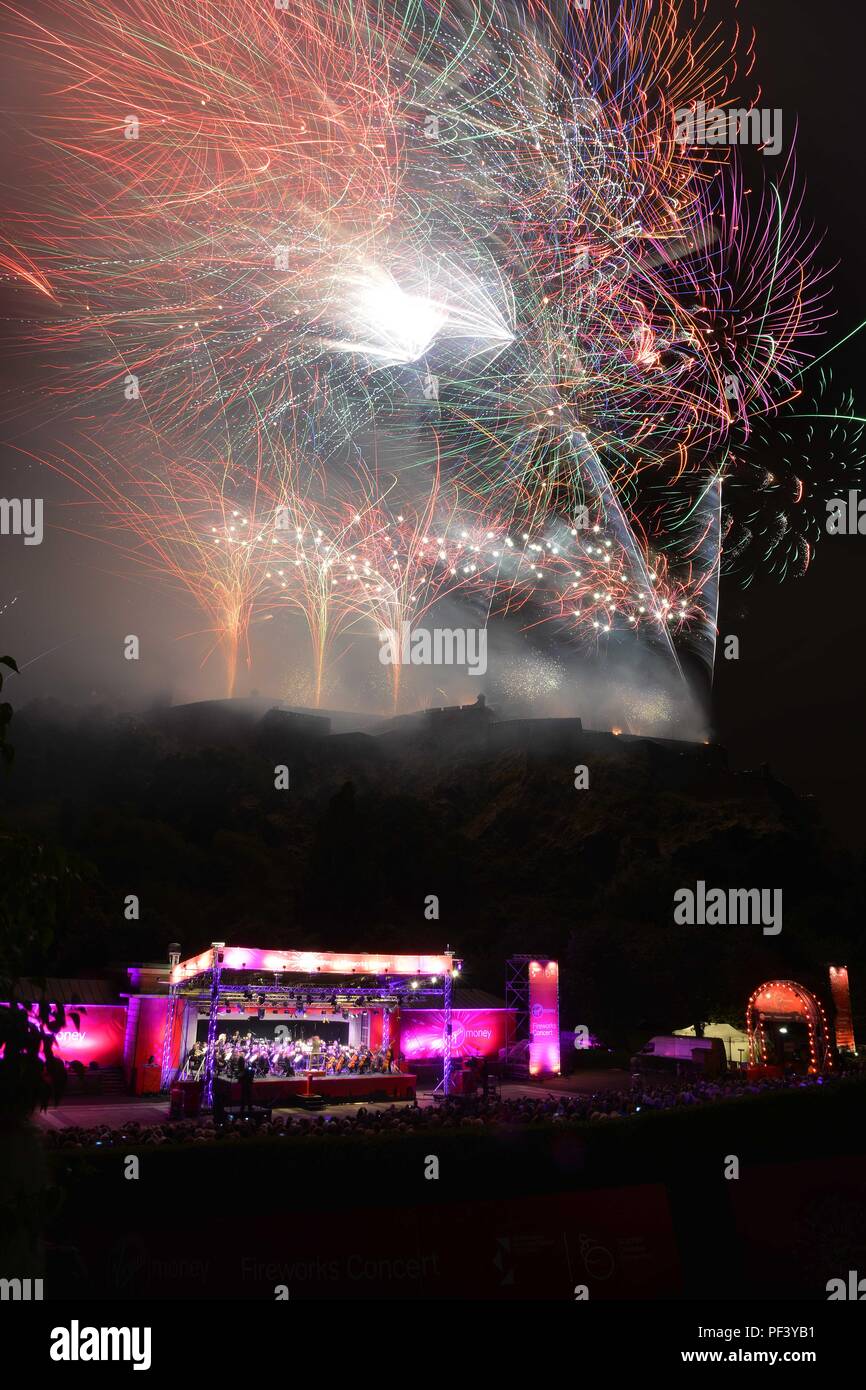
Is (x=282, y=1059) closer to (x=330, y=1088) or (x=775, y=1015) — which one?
(x=330, y=1088)

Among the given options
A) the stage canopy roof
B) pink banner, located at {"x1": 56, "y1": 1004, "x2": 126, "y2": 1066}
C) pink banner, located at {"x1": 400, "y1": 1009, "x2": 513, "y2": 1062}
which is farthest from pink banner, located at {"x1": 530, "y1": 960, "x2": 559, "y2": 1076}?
pink banner, located at {"x1": 56, "y1": 1004, "x2": 126, "y2": 1066}

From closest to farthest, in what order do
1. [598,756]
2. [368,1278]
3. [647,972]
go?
1. [368,1278]
2. [647,972]
3. [598,756]

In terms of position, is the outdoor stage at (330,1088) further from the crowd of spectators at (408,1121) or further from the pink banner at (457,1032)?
the crowd of spectators at (408,1121)

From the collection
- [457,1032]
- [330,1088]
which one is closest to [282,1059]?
[330,1088]

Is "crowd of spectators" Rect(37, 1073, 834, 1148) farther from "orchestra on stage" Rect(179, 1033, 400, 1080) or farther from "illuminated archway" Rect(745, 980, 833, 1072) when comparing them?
"illuminated archway" Rect(745, 980, 833, 1072)

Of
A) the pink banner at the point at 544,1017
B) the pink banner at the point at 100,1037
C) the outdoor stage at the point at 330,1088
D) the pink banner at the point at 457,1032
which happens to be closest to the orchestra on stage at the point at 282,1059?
the outdoor stage at the point at 330,1088

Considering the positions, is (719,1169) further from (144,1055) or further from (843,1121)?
(144,1055)

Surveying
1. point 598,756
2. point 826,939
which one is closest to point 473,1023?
point 826,939

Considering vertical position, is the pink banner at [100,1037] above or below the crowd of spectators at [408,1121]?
below
